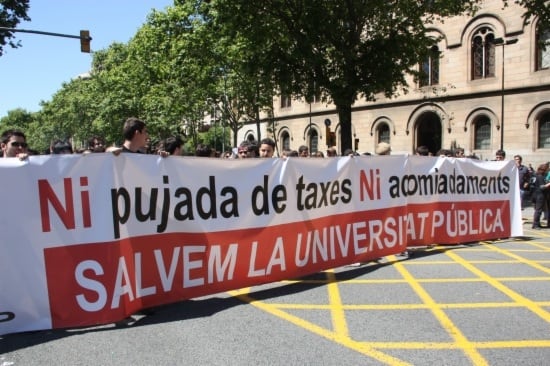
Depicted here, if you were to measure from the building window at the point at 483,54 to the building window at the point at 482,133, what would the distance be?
2.53 m

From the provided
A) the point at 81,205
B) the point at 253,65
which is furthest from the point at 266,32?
the point at 81,205

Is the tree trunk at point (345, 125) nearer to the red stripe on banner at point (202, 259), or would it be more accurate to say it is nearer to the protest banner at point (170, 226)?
the red stripe on banner at point (202, 259)

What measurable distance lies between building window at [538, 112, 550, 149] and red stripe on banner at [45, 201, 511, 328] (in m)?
22.3

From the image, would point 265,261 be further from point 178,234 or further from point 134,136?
point 134,136

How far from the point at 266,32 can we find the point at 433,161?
1281 cm

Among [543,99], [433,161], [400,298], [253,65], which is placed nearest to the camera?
[400,298]

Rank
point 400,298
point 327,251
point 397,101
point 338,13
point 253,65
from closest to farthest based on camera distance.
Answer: point 400,298 < point 327,251 < point 338,13 < point 253,65 < point 397,101

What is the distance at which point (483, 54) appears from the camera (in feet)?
97.1

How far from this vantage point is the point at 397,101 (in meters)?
34.1

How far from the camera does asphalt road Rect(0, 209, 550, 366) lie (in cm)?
395

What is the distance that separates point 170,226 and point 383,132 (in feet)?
107

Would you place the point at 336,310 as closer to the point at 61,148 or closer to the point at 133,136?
the point at 133,136

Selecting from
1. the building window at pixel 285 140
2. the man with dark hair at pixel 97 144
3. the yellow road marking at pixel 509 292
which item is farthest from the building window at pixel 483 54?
the man with dark hair at pixel 97 144

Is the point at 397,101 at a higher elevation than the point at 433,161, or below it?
higher
